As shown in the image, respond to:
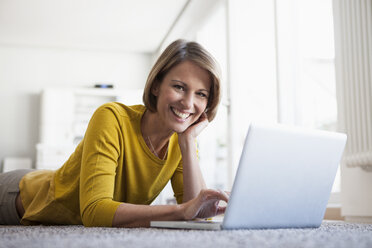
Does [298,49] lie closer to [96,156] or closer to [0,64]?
[96,156]

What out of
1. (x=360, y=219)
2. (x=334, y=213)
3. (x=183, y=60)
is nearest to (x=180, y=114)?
(x=183, y=60)

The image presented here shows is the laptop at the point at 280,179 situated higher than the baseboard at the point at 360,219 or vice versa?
the laptop at the point at 280,179

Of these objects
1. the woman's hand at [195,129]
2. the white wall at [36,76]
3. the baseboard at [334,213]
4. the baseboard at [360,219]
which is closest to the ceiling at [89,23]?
the white wall at [36,76]

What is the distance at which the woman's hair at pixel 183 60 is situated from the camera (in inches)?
56.1

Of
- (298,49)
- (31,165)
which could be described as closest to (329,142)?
(298,49)

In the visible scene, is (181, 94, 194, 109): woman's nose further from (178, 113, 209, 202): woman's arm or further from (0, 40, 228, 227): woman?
(178, 113, 209, 202): woman's arm

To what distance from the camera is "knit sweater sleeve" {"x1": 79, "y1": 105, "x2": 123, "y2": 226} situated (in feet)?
3.87

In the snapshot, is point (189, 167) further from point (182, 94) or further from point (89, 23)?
point (89, 23)

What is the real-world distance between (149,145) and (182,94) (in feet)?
0.77

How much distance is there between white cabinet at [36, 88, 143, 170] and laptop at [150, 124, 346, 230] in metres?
5.26

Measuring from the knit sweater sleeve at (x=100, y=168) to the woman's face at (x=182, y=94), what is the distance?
0.59 ft

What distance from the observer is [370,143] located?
7.02 feet

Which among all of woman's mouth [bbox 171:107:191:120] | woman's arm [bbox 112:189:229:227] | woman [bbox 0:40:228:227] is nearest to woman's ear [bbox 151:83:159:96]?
woman [bbox 0:40:228:227]

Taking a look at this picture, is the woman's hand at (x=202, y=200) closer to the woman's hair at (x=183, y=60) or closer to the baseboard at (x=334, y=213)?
the woman's hair at (x=183, y=60)
